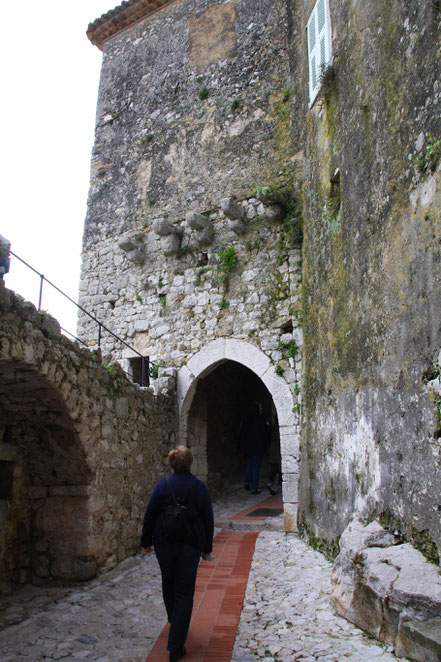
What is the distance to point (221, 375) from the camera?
389 inches

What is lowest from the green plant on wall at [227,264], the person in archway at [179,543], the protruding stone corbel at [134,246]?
the person in archway at [179,543]

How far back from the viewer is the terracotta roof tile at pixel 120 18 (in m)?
10.0

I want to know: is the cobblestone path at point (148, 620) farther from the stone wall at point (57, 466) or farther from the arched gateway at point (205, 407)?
the arched gateway at point (205, 407)

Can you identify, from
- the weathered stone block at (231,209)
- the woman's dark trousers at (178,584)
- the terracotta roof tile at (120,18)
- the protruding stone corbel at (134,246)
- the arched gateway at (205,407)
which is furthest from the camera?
the terracotta roof tile at (120,18)

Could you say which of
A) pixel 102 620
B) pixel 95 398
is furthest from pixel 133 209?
pixel 102 620

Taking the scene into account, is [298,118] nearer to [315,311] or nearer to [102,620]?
[315,311]

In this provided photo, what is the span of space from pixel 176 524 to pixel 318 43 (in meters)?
5.98

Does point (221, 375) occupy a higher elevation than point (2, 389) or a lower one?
higher

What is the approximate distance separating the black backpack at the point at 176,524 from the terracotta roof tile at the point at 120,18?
10.2m

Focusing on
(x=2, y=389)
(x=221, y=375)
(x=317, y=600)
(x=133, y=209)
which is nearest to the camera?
(x=317, y=600)

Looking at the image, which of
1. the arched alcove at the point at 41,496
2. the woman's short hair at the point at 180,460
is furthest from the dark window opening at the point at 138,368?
the woman's short hair at the point at 180,460

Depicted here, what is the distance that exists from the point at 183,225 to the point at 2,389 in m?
5.01

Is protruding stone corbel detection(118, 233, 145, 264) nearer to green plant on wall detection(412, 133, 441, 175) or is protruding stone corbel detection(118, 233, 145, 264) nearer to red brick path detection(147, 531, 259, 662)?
red brick path detection(147, 531, 259, 662)

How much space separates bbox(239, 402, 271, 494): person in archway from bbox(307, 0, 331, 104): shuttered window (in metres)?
5.27
